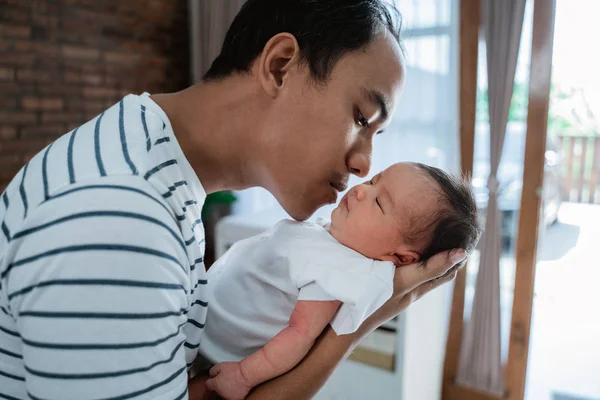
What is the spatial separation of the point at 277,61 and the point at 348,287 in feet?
1.60

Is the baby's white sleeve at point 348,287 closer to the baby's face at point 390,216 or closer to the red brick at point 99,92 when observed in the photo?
the baby's face at point 390,216

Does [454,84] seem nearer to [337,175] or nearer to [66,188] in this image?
[337,175]

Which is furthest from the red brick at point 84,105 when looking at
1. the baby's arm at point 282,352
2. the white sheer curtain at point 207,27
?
the baby's arm at point 282,352

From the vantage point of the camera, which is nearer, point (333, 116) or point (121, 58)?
point (333, 116)

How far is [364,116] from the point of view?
3.13 ft

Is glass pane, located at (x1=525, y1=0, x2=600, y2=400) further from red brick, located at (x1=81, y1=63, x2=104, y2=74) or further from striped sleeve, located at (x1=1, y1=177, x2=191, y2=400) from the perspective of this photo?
red brick, located at (x1=81, y1=63, x2=104, y2=74)

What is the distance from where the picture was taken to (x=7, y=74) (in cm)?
244

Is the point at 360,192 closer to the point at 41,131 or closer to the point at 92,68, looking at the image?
the point at 41,131

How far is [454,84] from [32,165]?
2.10 meters

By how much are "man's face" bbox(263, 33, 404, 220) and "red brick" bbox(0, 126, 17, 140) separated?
216cm

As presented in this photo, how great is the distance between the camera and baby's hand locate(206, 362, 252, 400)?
96 cm

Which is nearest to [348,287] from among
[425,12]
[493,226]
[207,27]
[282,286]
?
[282,286]

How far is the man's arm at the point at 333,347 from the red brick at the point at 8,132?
2.29 meters

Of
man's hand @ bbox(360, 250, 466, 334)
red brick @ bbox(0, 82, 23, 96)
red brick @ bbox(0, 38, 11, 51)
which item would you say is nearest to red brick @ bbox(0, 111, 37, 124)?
red brick @ bbox(0, 82, 23, 96)
